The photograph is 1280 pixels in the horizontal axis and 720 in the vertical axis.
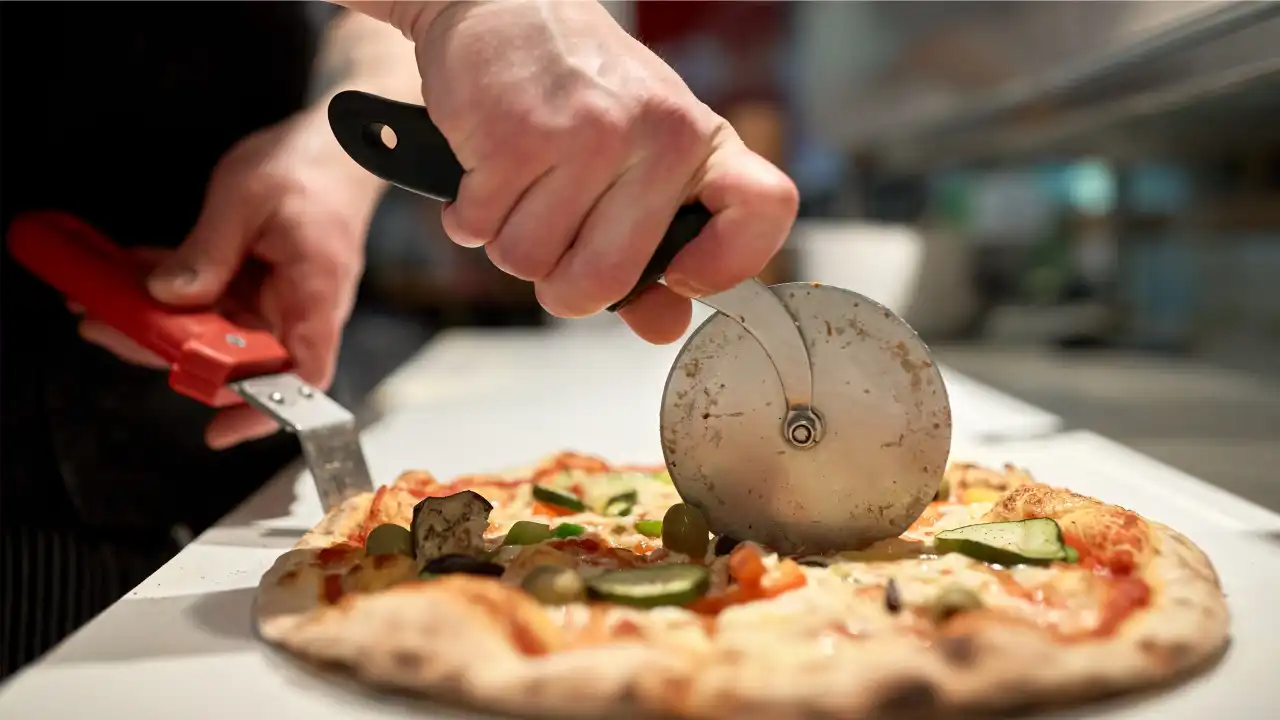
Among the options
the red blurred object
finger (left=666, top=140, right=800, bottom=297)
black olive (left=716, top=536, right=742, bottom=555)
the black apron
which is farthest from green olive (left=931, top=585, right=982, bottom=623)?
the red blurred object

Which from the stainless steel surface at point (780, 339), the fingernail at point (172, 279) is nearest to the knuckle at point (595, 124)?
the stainless steel surface at point (780, 339)

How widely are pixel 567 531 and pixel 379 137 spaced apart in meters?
0.42

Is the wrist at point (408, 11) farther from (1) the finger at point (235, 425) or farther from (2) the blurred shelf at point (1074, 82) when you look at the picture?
(2) the blurred shelf at point (1074, 82)

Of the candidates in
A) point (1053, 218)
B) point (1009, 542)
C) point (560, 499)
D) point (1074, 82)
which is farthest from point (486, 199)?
point (1053, 218)

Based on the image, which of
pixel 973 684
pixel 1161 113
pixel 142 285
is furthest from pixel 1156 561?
pixel 1161 113

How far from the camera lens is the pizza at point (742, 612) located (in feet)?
2.37

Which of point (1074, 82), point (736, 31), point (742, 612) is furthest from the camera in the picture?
point (736, 31)

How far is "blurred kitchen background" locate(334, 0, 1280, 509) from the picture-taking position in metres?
1.71

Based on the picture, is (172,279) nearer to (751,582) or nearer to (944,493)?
(751,582)

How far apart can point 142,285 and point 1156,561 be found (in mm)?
1196

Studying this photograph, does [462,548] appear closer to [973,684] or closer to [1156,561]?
[973,684]

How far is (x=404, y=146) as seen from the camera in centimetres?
95

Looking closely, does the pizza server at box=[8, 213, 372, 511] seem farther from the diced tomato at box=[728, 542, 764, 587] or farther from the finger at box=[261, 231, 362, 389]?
the diced tomato at box=[728, 542, 764, 587]

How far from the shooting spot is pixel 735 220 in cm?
93
